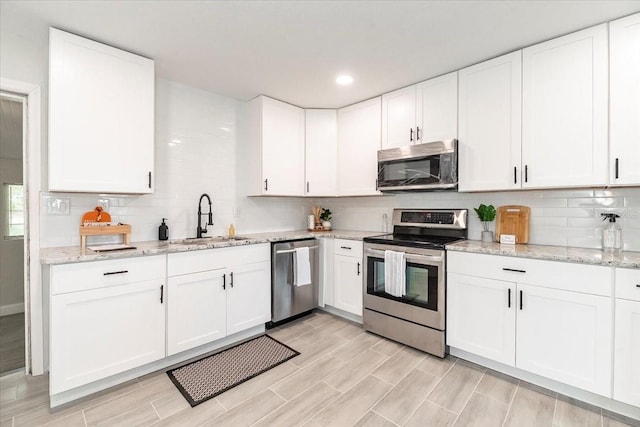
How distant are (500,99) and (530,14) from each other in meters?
0.64

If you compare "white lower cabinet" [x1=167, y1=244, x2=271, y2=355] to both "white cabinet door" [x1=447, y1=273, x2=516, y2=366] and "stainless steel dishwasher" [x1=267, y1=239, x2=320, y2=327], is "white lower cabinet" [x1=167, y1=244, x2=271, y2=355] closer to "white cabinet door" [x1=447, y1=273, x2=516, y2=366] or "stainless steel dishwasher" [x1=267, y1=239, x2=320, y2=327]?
"stainless steel dishwasher" [x1=267, y1=239, x2=320, y2=327]

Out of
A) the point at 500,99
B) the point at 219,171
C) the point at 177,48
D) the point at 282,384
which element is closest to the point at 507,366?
the point at 282,384

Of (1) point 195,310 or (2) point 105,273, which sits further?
(1) point 195,310

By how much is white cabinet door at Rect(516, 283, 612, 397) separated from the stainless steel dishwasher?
1.95m

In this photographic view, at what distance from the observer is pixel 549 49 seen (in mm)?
2152

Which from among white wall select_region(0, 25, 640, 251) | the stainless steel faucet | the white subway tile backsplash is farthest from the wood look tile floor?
the white subway tile backsplash

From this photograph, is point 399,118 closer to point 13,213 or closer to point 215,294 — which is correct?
point 215,294

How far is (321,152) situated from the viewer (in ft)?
12.0

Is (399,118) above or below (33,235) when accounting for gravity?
above

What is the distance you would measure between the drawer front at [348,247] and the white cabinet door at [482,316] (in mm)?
945

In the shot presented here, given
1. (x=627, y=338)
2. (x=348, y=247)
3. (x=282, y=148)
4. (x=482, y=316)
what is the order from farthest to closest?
Answer: (x=282, y=148) → (x=348, y=247) → (x=482, y=316) → (x=627, y=338)

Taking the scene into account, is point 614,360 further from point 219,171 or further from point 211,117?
point 211,117

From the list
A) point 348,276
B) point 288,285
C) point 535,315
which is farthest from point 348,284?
point 535,315

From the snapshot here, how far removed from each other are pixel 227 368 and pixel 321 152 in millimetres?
2542
